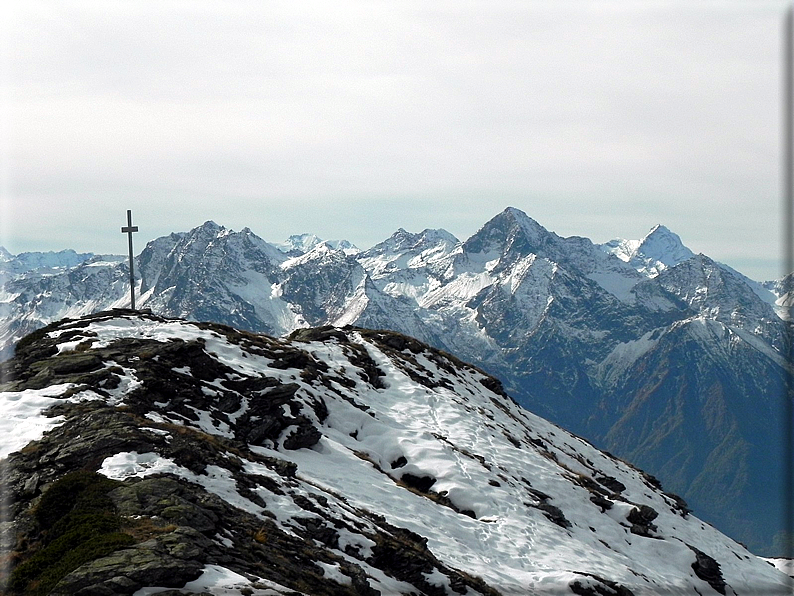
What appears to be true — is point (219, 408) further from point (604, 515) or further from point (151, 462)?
point (604, 515)

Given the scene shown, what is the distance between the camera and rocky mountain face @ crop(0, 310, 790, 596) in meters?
24.6

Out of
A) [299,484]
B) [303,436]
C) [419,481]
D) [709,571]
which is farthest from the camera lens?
[709,571]

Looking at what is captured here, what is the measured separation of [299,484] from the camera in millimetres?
37094

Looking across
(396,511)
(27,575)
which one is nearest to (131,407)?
(396,511)

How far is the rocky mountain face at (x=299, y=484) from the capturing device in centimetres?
2458

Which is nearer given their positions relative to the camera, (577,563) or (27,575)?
(27,575)

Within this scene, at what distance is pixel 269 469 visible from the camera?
1481 inches

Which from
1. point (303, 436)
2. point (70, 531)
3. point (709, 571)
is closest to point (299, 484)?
point (303, 436)

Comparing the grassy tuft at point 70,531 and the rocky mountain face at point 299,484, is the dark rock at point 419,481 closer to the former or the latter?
the rocky mountain face at point 299,484

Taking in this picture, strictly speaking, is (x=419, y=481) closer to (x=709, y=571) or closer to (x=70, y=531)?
(x=709, y=571)

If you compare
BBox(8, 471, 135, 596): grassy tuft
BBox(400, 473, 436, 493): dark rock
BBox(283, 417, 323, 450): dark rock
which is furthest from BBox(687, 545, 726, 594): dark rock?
BBox(8, 471, 135, 596): grassy tuft

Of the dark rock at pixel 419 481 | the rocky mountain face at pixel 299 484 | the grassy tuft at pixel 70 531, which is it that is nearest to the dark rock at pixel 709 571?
the rocky mountain face at pixel 299 484

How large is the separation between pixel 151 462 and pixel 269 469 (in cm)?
770

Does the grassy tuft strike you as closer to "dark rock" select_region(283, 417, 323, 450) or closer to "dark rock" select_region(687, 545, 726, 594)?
"dark rock" select_region(283, 417, 323, 450)
